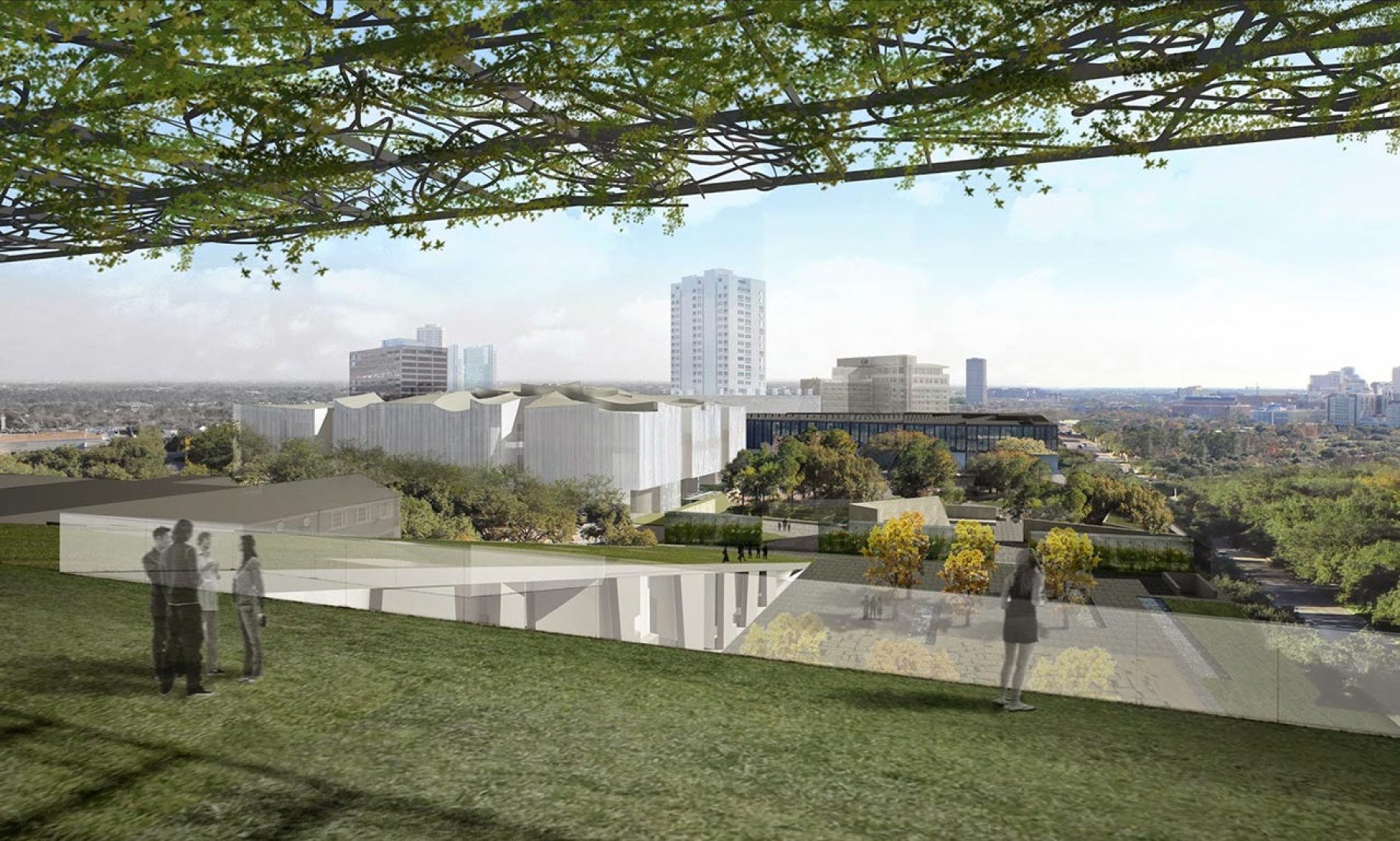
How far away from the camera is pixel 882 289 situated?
26.9 feet

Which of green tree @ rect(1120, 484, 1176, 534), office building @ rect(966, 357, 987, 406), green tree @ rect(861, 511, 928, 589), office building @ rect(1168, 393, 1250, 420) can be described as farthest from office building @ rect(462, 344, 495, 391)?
office building @ rect(1168, 393, 1250, 420)

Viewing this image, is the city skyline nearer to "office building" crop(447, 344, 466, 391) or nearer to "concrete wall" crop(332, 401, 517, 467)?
"office building" crop(447, 344, 466, 391)

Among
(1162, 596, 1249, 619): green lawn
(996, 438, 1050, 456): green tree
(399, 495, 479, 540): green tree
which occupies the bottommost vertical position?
(1162, 596, 1249, 619): green lawn

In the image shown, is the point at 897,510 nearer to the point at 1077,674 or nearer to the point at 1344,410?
the point at 1077,674

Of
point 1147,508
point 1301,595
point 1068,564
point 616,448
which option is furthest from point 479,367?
point 1301,595

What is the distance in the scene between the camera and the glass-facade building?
7613 millimetres

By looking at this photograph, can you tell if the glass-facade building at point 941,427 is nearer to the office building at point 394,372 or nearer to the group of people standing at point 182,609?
the office building at point 394,372

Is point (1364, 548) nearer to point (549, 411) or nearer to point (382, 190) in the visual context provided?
point (549, 411)

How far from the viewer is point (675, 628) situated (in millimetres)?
7898

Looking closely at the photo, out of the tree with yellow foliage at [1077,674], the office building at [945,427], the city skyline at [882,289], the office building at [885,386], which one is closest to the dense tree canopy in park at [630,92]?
the city skyline at [882,289]

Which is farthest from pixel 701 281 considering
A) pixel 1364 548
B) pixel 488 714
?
pixel 1364 548

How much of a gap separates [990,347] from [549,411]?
13.8ft

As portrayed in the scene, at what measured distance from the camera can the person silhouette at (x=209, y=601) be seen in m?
5.62

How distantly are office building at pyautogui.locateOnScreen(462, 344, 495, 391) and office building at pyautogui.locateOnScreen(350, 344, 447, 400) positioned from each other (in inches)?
12.3
